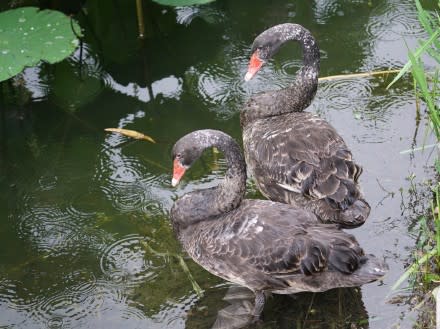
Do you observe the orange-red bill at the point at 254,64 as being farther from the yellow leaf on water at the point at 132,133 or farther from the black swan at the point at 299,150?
the yellow leaf on water at the point at 132,133

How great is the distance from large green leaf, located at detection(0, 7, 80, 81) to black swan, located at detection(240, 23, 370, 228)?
4.63 feet

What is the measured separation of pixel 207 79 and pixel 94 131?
1.05 metres

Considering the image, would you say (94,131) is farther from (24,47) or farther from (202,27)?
(202,27)

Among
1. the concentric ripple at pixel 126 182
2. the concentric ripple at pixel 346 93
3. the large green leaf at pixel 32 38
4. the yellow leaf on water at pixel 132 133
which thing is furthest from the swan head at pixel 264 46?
the large green leaf at pixel 32 38

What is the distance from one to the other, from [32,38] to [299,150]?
2284 millimetres

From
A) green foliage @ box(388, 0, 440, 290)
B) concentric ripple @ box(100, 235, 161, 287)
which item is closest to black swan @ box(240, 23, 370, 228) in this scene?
green foliage @ box(388, 0, 440, 290)

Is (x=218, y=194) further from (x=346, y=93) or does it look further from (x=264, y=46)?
(x=346, y=93)

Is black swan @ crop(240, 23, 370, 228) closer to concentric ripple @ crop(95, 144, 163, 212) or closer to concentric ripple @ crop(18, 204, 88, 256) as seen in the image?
concentric ripple @ crop(95, 144, 163, 212)

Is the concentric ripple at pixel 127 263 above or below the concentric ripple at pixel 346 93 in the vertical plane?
below

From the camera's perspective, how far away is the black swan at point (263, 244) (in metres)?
4.13

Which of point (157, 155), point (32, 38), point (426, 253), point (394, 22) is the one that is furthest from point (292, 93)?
point (32, 38)

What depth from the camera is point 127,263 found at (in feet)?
15.8

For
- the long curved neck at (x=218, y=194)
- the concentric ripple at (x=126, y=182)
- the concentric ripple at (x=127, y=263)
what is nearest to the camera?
the long curved neck at (x=218, y=194)

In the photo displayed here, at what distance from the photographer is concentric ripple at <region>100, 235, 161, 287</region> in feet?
15.4
